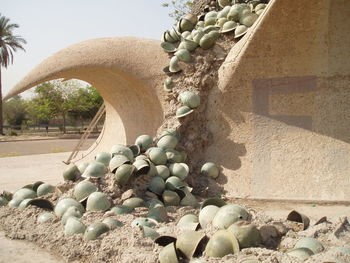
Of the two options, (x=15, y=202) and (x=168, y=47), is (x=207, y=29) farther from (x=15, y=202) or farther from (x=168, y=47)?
(x=15, y=202)

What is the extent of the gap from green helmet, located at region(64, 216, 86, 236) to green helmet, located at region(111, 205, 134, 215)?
468mm

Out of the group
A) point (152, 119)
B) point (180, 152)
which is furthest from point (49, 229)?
point (152, 119)

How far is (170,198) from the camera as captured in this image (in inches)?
162

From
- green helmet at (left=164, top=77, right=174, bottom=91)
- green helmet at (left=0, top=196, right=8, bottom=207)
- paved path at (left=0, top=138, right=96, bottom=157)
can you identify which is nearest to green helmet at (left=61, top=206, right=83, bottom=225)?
green helmet at (left=0, top=196, right=8, bottom=207)

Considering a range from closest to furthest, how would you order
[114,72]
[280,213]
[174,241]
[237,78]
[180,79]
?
[174,241] → [280,213] → [237,78] → [180,79] → [114,72]

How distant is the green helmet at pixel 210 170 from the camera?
5043mm

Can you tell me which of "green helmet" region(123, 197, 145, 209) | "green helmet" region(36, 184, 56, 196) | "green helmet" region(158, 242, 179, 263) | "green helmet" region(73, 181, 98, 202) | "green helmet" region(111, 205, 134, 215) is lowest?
"green helmet" region(36, 184, 56, 196)

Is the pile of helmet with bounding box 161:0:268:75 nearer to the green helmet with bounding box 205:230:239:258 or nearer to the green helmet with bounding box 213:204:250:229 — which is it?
the green helmet with bounding box 213:204:250:229

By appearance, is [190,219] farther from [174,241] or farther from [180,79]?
[180,79]

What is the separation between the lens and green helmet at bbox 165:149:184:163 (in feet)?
15.8

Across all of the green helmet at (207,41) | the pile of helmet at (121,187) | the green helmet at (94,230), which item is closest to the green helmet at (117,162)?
the pile of helmet at (121,187)

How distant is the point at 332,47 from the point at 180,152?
7.98 feet

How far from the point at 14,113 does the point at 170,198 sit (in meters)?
35.3

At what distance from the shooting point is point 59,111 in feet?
84.1
